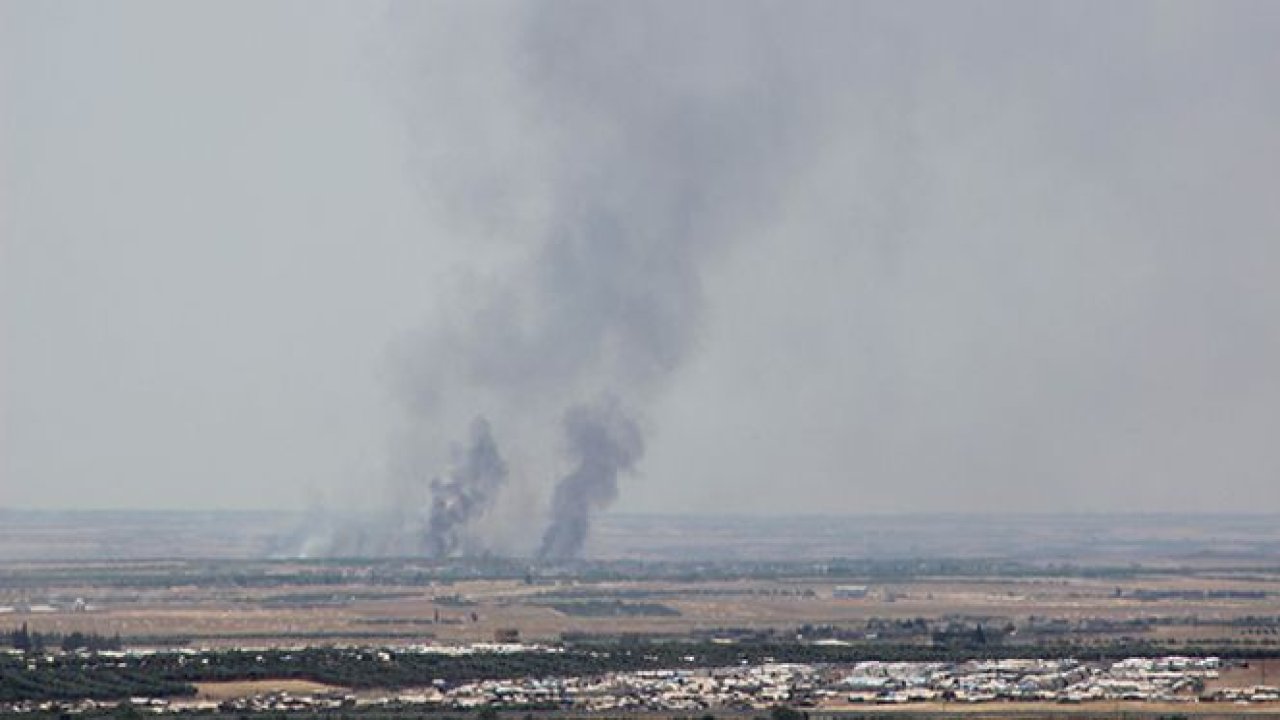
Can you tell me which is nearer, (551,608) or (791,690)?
(791,690)

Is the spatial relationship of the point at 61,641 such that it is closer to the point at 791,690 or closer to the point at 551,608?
the point at 551,608

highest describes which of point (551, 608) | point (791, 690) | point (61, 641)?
point (551, 608)

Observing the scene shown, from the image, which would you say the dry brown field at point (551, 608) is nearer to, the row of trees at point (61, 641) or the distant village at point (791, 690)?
the row of trees at point (61, 641)

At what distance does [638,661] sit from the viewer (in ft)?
327

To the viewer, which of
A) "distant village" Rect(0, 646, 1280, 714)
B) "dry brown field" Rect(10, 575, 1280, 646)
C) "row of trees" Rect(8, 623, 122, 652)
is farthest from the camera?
"dry brown field" Rect(10, 575, 1280, 646)

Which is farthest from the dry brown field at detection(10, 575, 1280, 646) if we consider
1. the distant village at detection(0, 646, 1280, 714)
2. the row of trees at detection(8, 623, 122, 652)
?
the distant village at detection(0, 646, 1280, 714)

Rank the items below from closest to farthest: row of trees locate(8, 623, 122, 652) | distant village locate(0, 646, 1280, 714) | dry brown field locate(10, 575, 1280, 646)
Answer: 1. distant village locate(0, 646, 1280, 714)
2. row of trees locate(8, 623, 122, 652)
3. dry brown field locate(10, 575, 1280, 646)

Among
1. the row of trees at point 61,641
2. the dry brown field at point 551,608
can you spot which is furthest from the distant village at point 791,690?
the row of trees at point 61,641

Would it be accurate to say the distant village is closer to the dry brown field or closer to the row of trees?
the dry brown field

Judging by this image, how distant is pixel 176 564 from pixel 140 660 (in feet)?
299

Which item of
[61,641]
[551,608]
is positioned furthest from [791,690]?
[551,608]

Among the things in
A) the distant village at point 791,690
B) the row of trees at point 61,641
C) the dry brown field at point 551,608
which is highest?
the dry brown field at point 551,608

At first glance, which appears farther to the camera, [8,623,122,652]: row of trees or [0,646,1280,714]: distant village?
[8,623,122,652]: row of trees

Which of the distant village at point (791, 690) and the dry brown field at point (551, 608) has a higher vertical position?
the dry brown field at point (551, 608)
